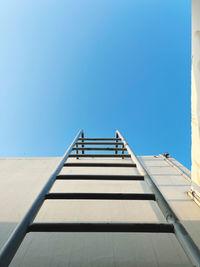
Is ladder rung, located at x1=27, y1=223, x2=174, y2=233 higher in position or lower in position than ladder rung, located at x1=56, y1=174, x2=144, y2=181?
lower

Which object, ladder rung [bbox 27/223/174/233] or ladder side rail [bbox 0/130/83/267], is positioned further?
ladder rung [bbox 27/223/174/233]

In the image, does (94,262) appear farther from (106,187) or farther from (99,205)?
(106,187)

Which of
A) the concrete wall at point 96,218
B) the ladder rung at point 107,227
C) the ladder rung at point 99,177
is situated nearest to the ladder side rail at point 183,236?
the ladder rung at point 107,227

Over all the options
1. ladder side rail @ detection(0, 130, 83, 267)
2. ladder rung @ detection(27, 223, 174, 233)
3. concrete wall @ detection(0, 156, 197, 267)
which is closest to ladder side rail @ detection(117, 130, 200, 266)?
ladder rung @ detection(27, 223, 174, 233)

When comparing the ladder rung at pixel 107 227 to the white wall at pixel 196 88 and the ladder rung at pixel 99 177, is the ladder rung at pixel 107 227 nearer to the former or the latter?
the ladder rung at pixel 99 177

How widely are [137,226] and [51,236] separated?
2.50ft

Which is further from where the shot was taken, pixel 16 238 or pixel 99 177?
pixel 99 177

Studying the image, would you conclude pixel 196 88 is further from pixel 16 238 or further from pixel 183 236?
pixel 16 238

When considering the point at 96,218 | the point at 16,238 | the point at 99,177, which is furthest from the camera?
the point at 96,218

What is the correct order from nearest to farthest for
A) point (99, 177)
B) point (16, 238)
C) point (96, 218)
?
point (16, 238) < point (99, 177) < point (96, 218)

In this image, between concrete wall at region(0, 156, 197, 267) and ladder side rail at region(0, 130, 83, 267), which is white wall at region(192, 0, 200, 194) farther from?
ladder side rail at region(0, 130, 83, 267)

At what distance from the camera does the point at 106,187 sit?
2.00 m

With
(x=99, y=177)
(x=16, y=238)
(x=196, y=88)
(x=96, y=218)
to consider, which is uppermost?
(x=196, y=88)

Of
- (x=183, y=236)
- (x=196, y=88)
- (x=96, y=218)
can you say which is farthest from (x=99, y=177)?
(x=196, y=88)
